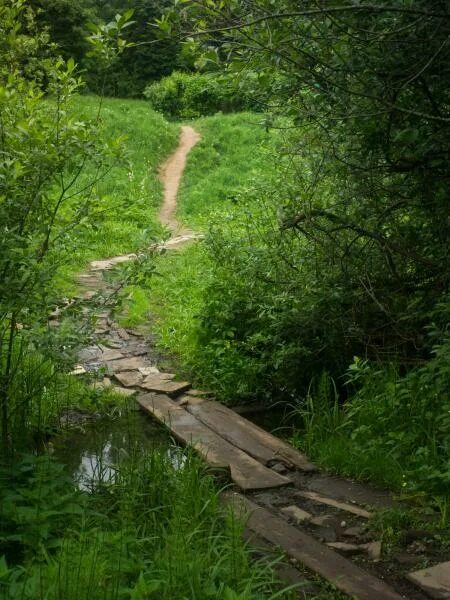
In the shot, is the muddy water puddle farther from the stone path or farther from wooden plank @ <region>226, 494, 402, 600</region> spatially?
wooden plank @ <region>226, 494, 402, 600</region>

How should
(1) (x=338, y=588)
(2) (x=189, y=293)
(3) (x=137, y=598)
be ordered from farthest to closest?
(2) (x=189, y=293) < (1) (x=338, y=588) < (3) (x=137, y=598)

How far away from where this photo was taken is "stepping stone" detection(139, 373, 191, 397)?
7242 millimetres

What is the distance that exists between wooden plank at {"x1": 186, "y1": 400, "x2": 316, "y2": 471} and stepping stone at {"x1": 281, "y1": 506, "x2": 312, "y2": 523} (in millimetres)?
725

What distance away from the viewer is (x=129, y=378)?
25.0 feet

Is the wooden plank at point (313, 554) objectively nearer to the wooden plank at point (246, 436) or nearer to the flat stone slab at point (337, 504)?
the flat stone slab at point (337, 504)

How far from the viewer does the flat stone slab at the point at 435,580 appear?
3.69m

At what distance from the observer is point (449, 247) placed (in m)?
5.71

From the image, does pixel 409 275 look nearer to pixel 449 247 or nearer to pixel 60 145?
pixel 449 247

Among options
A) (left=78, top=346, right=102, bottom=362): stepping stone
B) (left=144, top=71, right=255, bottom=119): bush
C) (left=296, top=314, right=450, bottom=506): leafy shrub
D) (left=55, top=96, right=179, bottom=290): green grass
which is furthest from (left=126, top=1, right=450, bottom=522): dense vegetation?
(left=144, top=71, right=255, bottom=119): bush

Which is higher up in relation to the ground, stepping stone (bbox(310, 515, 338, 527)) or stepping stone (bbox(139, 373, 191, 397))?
stepping stone (bbox(310, 515, 338, 527))

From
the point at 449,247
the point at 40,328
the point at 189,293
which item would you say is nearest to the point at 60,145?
the point at 40,328

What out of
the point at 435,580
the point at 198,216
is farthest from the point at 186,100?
the point at 435,580

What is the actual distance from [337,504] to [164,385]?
285 cm

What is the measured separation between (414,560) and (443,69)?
3.17 meters
